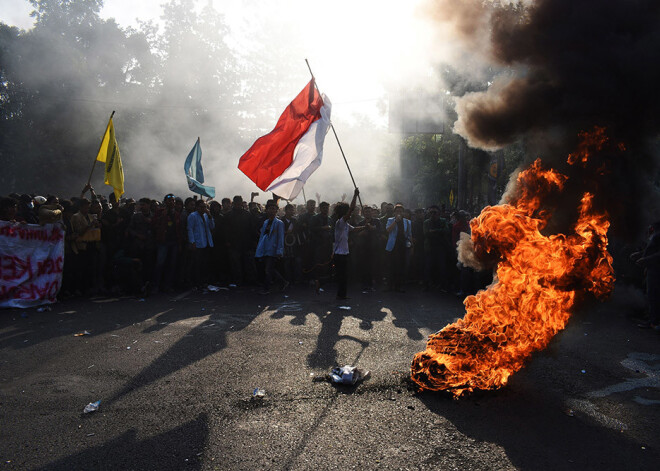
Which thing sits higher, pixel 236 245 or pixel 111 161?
pixel 111 161

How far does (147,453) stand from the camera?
3.28m

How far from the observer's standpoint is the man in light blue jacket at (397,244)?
10.5m

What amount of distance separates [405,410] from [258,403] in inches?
51.3

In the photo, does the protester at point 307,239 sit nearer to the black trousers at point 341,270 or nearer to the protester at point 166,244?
the black trousers at point 341,270

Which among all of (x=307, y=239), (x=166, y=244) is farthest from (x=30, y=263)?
(x=307, y=239)

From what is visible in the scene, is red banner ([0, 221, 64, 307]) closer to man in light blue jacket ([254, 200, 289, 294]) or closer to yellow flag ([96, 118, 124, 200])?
yellow flag ([96, 118, 124, 200])

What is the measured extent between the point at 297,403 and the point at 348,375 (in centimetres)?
67

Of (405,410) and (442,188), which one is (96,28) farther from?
(405,410)

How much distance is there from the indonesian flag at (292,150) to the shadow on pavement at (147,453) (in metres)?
5.26

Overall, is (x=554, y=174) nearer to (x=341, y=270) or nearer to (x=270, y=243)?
(x=341, y=270)

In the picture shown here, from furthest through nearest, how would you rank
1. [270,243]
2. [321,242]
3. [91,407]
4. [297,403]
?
[321,242], [270,243], [297,403], [91,407]

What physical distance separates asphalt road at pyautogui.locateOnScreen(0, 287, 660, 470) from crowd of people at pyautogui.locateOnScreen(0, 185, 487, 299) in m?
2.71

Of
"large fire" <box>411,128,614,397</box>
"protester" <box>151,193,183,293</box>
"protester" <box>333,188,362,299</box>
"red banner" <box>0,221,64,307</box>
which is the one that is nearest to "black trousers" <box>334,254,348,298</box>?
"protester" <box>333,188,362,299</box>

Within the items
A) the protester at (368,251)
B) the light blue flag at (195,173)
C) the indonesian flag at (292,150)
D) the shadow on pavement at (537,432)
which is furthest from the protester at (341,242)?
the light blue flag at (195,173)
